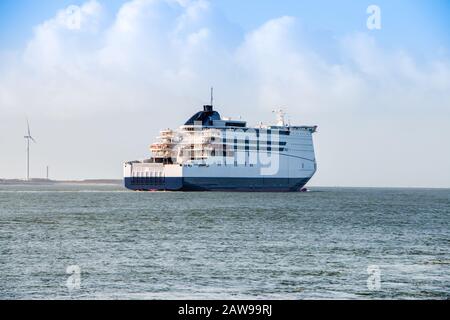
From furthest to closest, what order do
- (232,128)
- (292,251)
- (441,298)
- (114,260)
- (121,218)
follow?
(232,128) → (121,218) → (292,251) → (114,260) → (441,298)

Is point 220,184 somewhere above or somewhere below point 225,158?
below

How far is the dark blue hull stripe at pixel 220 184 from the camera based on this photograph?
109 m

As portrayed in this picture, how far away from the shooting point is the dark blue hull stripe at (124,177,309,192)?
108750mm

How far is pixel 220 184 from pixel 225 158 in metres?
4.12

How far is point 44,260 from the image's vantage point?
1224 inches

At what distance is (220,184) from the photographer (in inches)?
4281

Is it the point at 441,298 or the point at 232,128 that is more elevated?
the point at 232,128

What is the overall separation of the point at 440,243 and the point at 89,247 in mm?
17015

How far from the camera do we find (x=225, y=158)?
110688mm

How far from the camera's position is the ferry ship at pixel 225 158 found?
109125 millimetres
